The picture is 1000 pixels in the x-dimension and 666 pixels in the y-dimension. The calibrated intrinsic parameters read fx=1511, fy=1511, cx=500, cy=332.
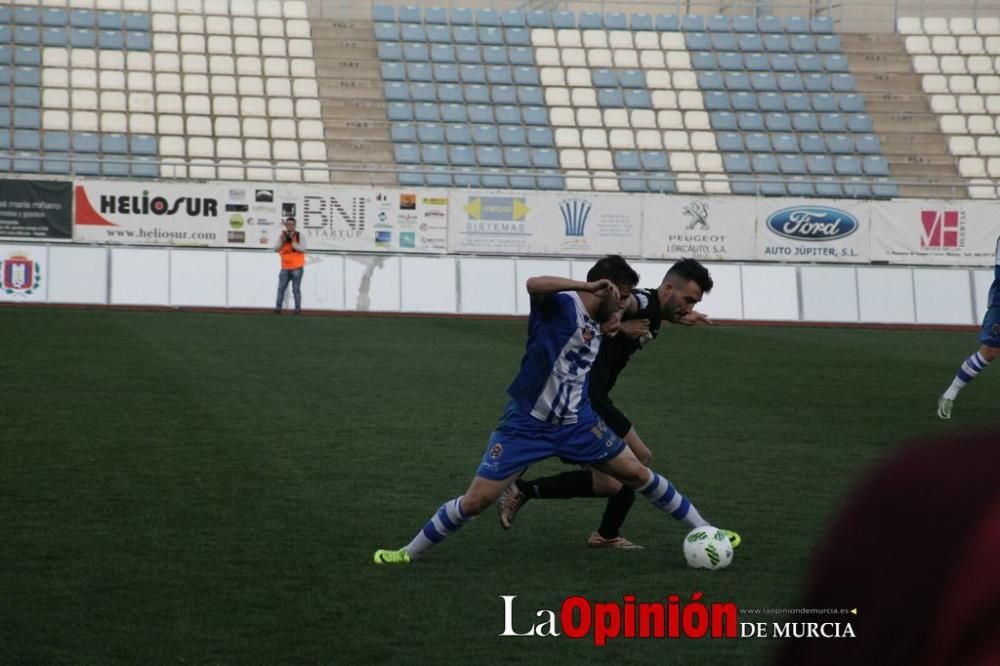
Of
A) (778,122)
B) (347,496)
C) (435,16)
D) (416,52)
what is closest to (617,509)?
(347,496)

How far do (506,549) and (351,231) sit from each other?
69.0 feet

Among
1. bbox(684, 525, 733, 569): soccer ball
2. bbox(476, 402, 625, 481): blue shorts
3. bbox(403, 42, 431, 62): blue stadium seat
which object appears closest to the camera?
bbox(476, 402, 625, 481): blue shorts

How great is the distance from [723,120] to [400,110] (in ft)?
24.1

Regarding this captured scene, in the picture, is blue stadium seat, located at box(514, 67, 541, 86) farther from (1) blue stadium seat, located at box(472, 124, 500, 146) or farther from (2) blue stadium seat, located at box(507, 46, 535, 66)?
(1) blue stadium seat, located at box(472, 124, 500, 146)

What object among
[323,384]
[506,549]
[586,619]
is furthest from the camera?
[323,384]

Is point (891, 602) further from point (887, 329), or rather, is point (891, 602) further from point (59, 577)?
point (887, 329)

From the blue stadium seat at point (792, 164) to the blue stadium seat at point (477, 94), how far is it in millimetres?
6664

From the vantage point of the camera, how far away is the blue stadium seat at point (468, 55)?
35000mm

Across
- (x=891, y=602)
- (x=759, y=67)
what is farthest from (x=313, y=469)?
(x=759, y=67)

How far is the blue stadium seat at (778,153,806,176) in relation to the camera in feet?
109

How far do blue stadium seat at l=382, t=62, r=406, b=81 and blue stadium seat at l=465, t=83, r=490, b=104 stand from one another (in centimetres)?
152

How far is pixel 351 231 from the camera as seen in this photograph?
2791 centimetres

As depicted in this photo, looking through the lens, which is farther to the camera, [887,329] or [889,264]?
[889,264]

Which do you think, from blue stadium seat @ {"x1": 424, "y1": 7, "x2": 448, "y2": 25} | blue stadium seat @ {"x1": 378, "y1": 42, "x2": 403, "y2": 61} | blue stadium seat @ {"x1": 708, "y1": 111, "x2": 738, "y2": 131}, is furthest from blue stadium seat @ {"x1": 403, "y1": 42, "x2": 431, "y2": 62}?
blue stadium seat @ {"x1": 708, "y1": 111, "x2": 738, "y2": 131}
